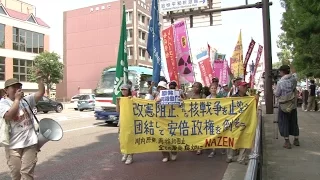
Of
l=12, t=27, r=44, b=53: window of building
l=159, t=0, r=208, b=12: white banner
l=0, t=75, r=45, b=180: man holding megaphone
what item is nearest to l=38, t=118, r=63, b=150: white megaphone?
l=0, t=75, r=45, b=180: man holding megaphone

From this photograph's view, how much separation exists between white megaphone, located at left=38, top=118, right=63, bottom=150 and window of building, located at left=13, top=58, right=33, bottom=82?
43.5 metres

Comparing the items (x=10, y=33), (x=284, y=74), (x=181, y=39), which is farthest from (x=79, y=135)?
(x=10, y=33)

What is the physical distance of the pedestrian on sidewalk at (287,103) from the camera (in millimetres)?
7945

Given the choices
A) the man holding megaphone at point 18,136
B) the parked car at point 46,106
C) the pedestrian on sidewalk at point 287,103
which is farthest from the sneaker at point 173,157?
the parked car at point 46,106

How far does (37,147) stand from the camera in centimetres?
471

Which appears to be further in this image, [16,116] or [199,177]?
[199,177]

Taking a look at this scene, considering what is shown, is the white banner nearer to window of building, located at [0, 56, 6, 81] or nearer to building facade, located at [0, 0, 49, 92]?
building facade, located at [0, 0, 49, 92]

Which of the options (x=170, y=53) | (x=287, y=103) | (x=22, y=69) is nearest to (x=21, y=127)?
(x=170, y=53)

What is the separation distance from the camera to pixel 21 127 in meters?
4.57

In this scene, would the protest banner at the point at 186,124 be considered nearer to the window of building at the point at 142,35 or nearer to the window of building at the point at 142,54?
the window of building at the point at 142,54

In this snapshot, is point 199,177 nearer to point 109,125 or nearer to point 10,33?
point 109,125

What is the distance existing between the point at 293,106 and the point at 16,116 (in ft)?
19.9

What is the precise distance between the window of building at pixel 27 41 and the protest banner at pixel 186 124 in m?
42.9

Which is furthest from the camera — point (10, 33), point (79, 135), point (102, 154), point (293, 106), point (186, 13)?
point (10, 33)
